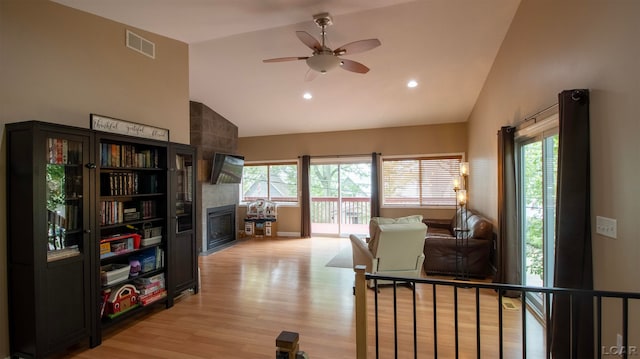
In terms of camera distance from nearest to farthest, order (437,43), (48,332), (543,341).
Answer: (48,332)
(543,341)
(437,43)

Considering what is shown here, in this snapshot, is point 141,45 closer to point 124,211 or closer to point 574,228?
point 124,211

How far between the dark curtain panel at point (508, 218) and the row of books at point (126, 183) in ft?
14.1

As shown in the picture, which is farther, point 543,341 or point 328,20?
point 328,20

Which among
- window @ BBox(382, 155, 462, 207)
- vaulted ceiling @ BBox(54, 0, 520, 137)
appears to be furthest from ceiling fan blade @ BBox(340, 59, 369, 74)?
window @ BBox(382, 155, 462, 207)

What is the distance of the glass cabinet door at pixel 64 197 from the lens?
2412 mm

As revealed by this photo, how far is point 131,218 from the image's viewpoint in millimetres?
3207

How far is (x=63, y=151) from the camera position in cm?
251

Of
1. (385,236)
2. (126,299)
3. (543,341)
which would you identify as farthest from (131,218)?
(543,341)

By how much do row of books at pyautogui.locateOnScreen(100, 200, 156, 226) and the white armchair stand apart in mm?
2641

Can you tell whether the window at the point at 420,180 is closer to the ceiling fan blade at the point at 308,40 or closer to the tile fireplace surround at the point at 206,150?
the tile fireplace surround at the point at 206,150

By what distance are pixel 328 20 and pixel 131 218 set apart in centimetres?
302

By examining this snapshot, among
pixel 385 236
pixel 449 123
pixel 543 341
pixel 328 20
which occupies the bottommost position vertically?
pixel 543 341

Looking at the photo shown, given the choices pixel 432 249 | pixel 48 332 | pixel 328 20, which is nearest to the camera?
pixel 48 332

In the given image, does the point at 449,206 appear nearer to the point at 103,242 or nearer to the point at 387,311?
the point at 387,311
